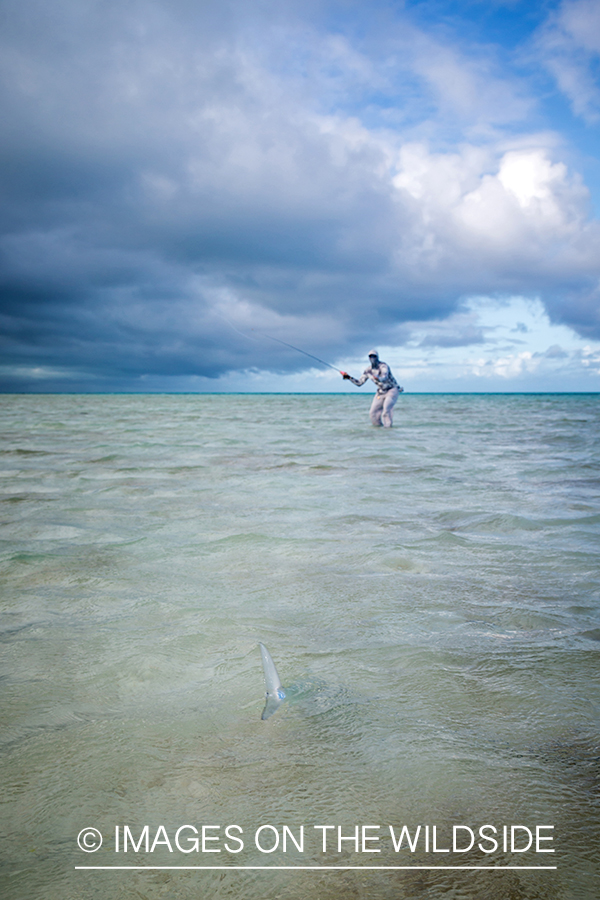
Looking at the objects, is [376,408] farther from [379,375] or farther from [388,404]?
[379,375]

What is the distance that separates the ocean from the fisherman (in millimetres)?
11816

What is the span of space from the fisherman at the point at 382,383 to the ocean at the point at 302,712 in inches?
465

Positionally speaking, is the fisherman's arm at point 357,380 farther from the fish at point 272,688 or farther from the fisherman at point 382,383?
the fish at point 272,688

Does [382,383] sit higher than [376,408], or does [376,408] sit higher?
[382,383]

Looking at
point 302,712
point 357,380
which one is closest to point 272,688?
point 302,712

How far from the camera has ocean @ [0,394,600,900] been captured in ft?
4.78

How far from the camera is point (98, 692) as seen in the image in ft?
7.51

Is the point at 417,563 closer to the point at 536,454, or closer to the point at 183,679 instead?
the point at 183,679

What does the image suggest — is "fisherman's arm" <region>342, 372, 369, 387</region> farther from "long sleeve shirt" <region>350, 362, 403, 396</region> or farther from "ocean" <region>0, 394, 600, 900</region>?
"ocean" <region>0, 394, 600, 900</region>

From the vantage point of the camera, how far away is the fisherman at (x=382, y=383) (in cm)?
1669

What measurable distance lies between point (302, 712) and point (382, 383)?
15683mm

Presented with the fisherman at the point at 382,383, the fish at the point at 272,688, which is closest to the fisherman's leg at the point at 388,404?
the fisherman at the point at 382,383

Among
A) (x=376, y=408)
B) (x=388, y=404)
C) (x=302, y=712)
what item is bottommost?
(x=302, y=712)

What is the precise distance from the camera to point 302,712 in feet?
6.97
